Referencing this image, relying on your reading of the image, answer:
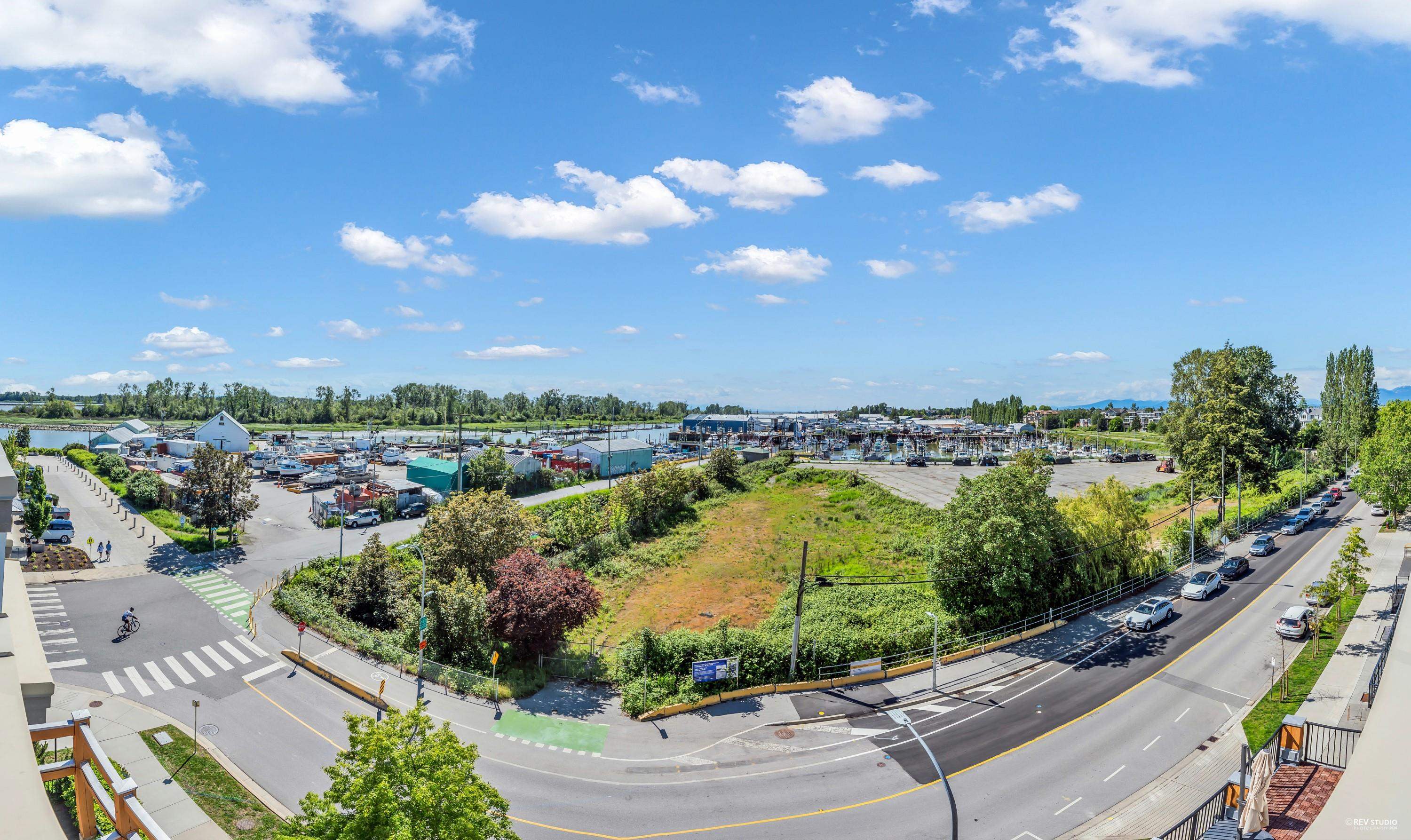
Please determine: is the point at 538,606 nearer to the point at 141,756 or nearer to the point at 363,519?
the point at 141,756

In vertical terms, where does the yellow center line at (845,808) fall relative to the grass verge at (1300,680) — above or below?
below

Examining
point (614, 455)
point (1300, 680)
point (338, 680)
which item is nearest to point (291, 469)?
point (614, 455)

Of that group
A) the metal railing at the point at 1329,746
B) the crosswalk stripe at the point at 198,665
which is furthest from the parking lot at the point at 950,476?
the crosswalk stripe at the point at 198,665

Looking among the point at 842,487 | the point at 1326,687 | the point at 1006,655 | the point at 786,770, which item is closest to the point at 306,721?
the point at 786,770

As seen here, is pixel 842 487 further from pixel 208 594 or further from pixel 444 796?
pixel 444 796

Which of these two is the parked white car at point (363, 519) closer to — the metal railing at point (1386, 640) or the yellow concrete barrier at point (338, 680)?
the yellow concrete barrier at point (338, 680)

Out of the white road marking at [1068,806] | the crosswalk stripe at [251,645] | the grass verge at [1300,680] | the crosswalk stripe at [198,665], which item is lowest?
the white road marking at [1068,806]

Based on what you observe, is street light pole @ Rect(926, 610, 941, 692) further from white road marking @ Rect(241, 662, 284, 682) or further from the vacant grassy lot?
white road marking @ Rect(241, 662, 284, 682)
